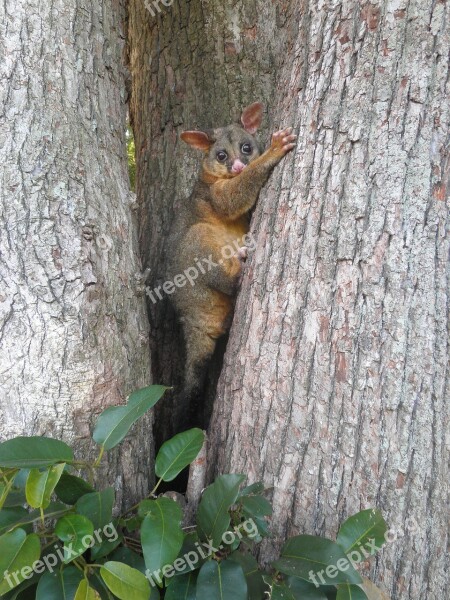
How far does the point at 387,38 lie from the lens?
90.6 inches

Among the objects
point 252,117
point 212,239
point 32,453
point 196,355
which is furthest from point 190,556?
point 252,117

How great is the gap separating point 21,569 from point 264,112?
342 cm

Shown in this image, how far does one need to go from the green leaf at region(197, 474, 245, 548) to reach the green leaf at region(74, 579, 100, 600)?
17.2 inches

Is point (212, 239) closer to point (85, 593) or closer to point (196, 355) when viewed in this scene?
point (196, 355)

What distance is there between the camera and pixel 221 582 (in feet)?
6.25

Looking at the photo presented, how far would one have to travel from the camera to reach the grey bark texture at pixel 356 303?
6.91 ft

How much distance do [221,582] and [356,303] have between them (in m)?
1.14

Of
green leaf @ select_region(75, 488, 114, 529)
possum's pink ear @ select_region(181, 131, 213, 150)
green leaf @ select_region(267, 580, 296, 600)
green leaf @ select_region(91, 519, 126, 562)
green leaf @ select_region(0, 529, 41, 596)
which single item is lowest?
green leaf @ select_region(267, 580, 296, 600)

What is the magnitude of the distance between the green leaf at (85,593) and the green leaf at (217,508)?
1.43 ft

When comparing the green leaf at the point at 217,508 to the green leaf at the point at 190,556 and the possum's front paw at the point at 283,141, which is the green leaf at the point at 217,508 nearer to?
the green leaf at the point at 190,556

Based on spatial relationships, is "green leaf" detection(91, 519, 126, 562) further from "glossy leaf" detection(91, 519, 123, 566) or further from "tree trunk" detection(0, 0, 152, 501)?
"tree trunk" detection(0, 0, 152, 501)

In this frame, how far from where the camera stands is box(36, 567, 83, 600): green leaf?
1850 millimetres

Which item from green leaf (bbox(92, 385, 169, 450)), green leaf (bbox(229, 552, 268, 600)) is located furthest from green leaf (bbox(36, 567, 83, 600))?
green leaf (bbox(229, 552, 268, 600))

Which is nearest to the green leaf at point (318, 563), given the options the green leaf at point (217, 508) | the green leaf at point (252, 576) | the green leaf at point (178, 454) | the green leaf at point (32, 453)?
the green leaf at point (252, 576)
